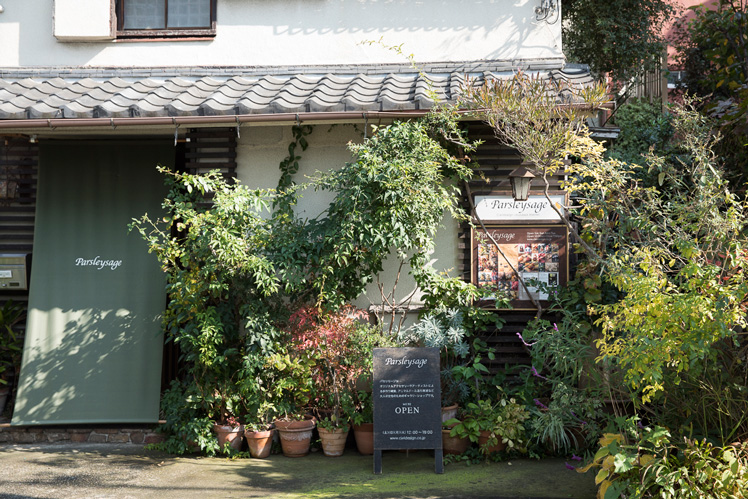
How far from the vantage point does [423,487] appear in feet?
18.2

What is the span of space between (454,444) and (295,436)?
4.92 ft

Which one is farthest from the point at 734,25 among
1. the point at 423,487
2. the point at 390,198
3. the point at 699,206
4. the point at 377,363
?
the point at 423,487

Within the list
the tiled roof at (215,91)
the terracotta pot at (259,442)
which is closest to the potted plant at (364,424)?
the terracotta pot at (259,442)

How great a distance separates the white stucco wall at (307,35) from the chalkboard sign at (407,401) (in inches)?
144

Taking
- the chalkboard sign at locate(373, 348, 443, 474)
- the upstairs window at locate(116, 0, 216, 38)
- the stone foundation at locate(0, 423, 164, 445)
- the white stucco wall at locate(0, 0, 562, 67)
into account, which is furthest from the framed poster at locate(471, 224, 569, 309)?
the upstairs window at locate(116, 0, 216, 38)

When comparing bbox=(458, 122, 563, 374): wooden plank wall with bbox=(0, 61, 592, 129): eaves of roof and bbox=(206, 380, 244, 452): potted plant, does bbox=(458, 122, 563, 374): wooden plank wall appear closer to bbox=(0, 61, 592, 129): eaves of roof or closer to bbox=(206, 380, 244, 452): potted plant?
bbox=(0, 61, 592, 129): eaves of roof

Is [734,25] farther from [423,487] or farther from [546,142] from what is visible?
[423,487]

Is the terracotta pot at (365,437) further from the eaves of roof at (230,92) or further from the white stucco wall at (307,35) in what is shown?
the white stucco wall at (307,35)

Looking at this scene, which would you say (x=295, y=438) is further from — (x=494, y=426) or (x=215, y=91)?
(x=215, y=91)

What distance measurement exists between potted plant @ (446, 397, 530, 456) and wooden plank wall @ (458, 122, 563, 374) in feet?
2.26

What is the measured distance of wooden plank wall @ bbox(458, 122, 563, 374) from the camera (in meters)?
6.96

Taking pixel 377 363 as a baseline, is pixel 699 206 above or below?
above

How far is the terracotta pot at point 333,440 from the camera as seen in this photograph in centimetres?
642

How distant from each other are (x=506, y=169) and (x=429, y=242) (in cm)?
127
